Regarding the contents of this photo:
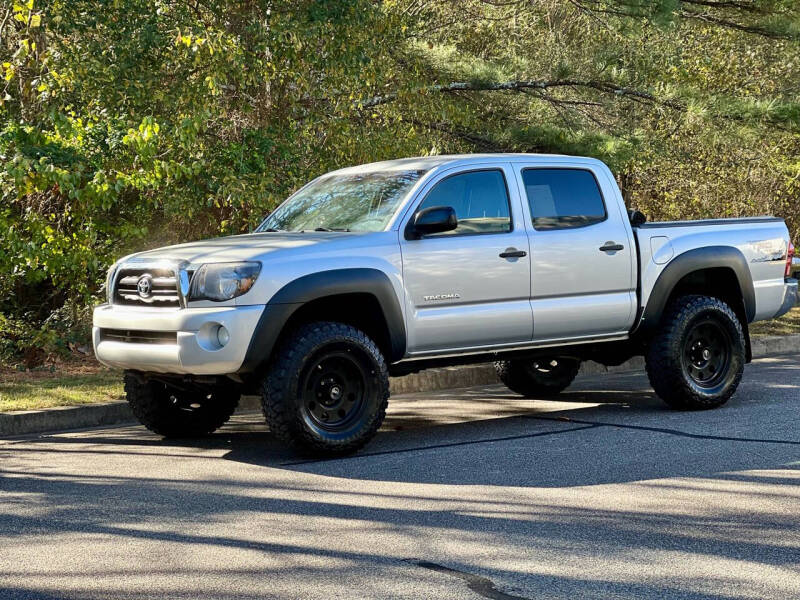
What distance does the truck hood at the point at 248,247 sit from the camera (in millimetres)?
8117

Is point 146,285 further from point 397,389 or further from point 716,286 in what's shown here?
point 716,286

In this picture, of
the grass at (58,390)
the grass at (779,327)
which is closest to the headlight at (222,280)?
the grass at (58,390)

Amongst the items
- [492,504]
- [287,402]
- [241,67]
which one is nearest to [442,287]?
[287,402]

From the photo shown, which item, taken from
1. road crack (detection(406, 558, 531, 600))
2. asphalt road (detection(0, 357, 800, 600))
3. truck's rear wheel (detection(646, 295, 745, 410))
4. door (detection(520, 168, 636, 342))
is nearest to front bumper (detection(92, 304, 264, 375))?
asphalt road (detection(0, 357, 800, 600))

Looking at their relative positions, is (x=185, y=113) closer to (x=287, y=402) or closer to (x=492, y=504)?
(x=287, y=402)

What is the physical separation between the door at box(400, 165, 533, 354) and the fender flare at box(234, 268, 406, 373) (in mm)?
137

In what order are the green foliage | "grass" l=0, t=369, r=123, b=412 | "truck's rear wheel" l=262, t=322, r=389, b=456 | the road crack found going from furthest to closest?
the green foliage < "grass" l=0, t=369, r=123, b=412 < "truck's rear wheel" l=262, t=322, r=389, b=456 < the road crack

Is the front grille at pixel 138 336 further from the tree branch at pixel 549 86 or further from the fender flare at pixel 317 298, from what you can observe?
the tree branch at pixel 549 86

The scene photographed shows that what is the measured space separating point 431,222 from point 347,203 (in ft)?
3.16

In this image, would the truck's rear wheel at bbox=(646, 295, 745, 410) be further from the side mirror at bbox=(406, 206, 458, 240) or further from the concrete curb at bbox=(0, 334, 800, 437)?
the concrete curb at bbox=(0, 334, 800, 437)

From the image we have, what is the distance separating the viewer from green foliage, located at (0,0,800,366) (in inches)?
476

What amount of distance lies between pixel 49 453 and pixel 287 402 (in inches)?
77.1

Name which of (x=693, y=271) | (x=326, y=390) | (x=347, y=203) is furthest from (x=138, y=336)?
(x=693, y=271)

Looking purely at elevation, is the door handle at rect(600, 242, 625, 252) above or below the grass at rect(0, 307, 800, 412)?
above
